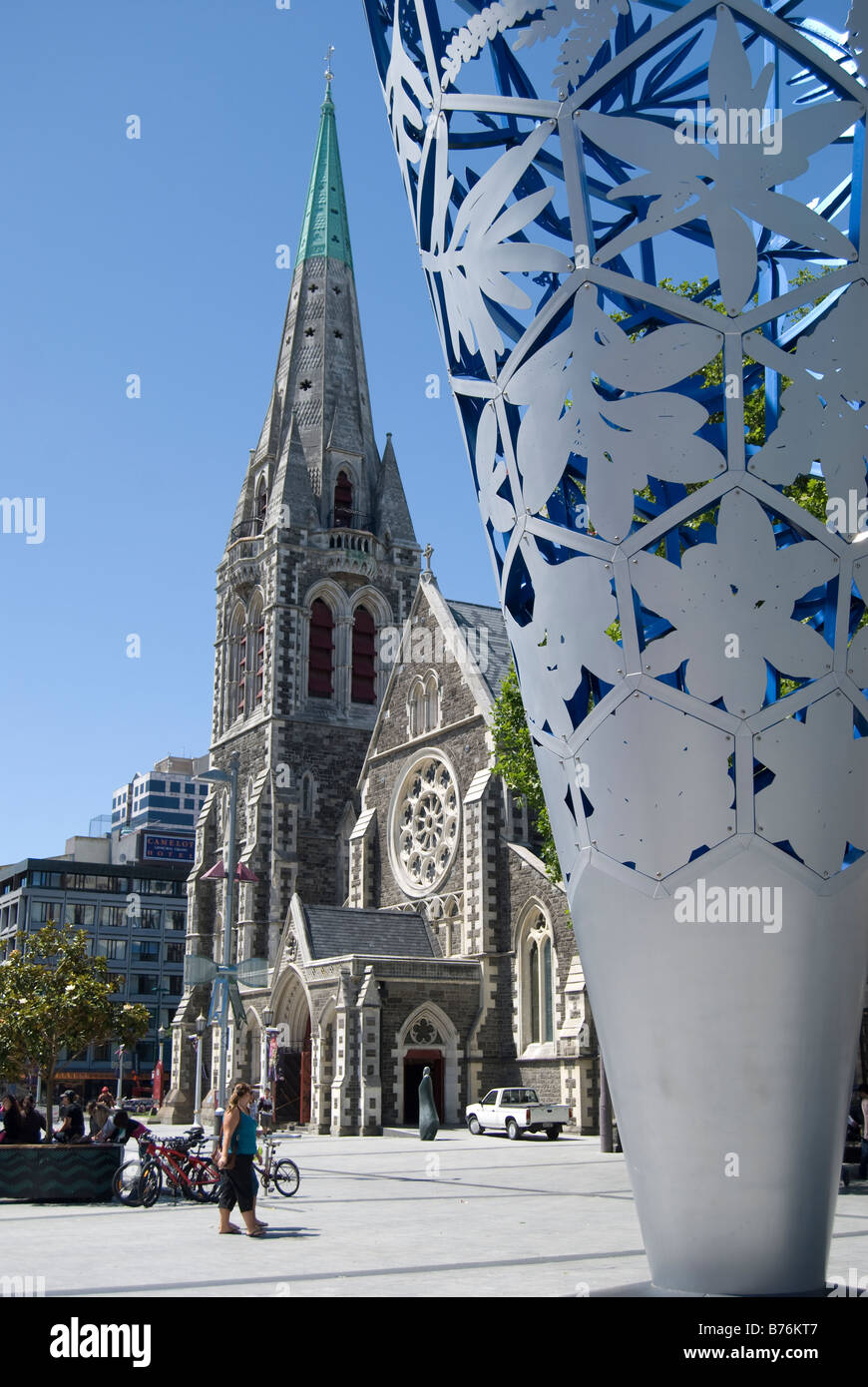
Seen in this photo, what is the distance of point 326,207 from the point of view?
64.9 m

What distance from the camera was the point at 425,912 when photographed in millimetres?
42188

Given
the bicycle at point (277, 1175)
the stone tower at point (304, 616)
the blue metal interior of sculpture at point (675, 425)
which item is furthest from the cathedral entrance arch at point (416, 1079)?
the blue metal interior of sculpture at point (675, 425)

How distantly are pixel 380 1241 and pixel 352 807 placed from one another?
38712 millimetres

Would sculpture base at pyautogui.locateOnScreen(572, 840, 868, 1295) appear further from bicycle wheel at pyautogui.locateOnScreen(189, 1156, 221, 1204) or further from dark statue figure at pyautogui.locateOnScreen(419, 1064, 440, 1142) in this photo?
dark statue figure at pyautogui.locateOnScreen(419, 1064, 440, 1142)

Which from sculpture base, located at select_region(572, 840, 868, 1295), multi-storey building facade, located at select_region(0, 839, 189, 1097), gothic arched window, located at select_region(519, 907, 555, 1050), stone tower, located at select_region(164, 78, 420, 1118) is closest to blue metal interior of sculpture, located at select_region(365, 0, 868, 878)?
sculpture base, located at select_region(572, 840, 868, 1295)

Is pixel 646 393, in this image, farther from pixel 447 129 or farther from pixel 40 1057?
pixel 40 1057

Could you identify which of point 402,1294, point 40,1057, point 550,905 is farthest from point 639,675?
point 550,905

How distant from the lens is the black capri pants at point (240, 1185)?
1374 centimetres

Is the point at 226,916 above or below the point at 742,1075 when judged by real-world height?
above

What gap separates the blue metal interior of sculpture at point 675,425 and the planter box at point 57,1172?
12359 mm

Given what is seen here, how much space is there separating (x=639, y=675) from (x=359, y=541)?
4930 cm

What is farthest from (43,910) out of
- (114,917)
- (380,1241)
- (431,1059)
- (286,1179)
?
(380,1241)

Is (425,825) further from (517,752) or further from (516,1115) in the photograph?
(517,752)

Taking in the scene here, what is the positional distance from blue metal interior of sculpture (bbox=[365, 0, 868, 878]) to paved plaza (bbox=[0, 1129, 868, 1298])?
4097mm
